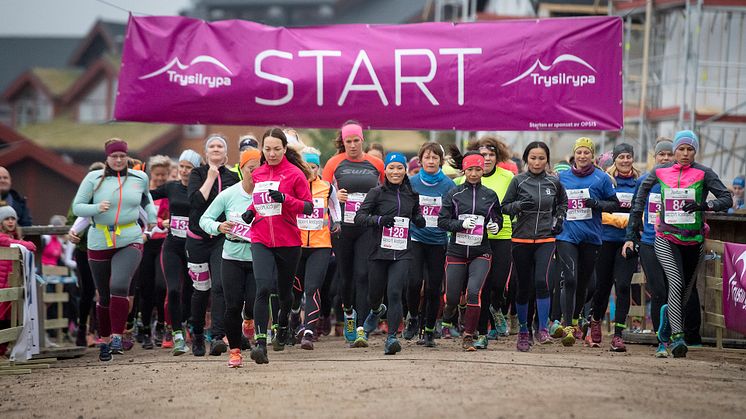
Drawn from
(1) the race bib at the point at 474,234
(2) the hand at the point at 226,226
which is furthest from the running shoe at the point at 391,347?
(2) the hand at the point at 226,226

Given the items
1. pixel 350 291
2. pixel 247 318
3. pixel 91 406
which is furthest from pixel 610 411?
pixel 350 291

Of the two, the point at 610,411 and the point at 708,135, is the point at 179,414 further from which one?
the point at 708,135

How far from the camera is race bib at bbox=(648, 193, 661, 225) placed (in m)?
12.1

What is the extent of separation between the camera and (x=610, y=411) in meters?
7.88

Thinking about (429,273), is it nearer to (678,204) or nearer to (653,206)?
(653,206)

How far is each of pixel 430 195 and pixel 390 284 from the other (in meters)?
1.34

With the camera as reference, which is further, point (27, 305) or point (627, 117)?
point (627, 117)

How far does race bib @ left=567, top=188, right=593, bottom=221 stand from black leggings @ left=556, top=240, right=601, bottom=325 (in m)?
0.30

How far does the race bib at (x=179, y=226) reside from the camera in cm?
1279

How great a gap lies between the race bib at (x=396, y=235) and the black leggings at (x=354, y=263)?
1072 mm

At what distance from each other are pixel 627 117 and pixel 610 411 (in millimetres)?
21650

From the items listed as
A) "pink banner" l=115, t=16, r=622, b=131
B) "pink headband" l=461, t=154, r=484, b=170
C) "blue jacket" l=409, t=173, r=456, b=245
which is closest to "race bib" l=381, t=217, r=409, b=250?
"blue jacket" l=409, t=173, r=456, b=245

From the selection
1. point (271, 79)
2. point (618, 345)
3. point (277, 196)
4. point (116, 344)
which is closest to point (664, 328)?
point (618, 345)

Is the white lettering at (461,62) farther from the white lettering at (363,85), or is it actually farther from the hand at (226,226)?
the hand at (226,226)
